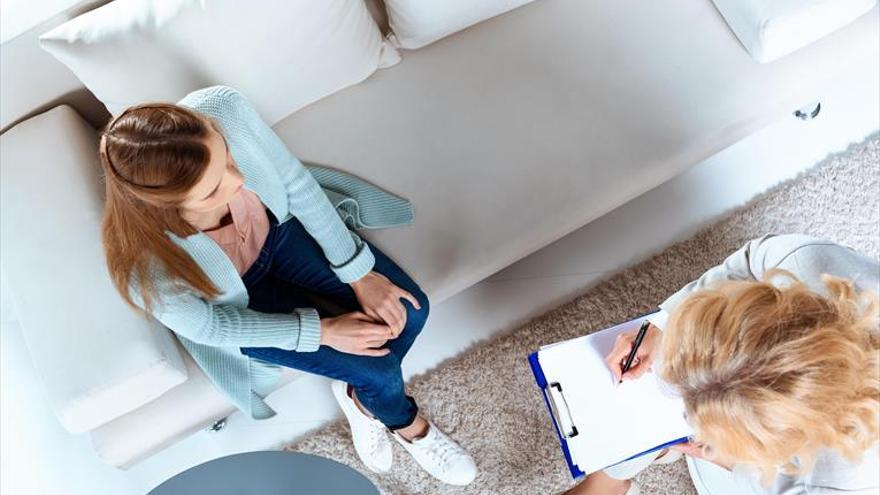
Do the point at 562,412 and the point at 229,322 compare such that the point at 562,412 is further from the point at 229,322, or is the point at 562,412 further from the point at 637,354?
the point at 229,322

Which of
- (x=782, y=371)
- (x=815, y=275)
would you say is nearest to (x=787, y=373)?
(x=782, y=371)

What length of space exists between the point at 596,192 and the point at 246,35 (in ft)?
2.29

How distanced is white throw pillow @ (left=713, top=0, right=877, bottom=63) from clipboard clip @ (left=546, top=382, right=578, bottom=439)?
0.74m

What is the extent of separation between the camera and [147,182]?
1102mm

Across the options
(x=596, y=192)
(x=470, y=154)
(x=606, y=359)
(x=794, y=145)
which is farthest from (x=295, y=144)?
(x=794, y=145)

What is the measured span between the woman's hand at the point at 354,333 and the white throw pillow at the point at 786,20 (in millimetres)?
875

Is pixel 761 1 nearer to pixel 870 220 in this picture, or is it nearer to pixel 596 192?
pixel 596 192

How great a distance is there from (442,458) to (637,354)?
1.78ft

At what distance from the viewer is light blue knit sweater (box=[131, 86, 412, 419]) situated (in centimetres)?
130

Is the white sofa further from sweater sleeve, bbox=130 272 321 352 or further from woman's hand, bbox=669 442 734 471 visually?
woman's hand, bbox=669 442 734 471

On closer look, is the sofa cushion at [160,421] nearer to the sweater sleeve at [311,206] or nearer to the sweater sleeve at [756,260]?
the sweater sleeve at [311,206]

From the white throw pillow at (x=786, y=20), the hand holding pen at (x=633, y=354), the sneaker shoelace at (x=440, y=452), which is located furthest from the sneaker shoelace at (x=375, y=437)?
the white throw pillow at (x=786, y=20)

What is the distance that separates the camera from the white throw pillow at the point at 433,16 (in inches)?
58.8

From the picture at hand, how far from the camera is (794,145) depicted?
6.31ft
